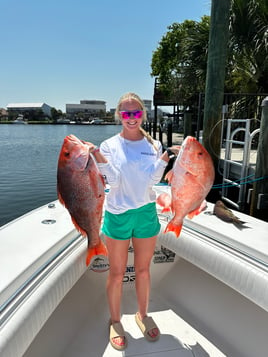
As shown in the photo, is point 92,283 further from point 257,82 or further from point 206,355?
point 257,82

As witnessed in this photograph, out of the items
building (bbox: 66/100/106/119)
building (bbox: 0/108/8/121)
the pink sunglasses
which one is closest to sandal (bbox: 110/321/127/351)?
the pink sunglasses

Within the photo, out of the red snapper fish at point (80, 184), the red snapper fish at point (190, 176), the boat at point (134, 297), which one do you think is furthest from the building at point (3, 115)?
the red snapper fish at point (190, 176)

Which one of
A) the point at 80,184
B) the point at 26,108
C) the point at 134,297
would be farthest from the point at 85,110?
the point at 80,184

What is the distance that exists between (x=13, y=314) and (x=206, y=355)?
1617 millimetres

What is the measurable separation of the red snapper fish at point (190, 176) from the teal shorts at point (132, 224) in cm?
27

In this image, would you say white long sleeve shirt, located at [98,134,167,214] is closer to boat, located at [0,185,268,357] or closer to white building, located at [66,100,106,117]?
boat, located at [0,185,268,357]

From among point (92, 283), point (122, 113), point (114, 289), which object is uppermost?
point (122, 113)

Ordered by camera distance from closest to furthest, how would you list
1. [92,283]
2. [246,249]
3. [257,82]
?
[246,249], [92,283], [257,82]

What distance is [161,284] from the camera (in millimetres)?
2936

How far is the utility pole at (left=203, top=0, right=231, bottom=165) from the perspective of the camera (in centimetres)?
580

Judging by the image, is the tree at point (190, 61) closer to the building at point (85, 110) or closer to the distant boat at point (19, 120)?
the distant boat at point (19, 120)

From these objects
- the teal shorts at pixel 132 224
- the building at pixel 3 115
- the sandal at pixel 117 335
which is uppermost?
the building at pixel 3 115

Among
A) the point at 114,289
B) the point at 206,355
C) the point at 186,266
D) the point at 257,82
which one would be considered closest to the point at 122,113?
the point at 114,289

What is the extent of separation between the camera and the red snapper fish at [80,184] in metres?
1.47
